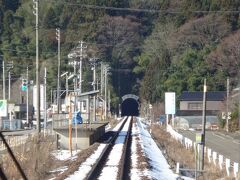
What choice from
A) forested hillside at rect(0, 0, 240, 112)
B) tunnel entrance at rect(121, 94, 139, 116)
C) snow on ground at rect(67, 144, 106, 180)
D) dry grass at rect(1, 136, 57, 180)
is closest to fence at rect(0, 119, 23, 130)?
forested hillside at rect(0, 0, 240, 112)

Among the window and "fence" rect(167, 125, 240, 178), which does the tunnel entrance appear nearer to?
the window

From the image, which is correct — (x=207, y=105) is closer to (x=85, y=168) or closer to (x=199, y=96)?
(x=199, y=96)

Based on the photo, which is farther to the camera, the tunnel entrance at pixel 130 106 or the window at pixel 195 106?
the tunnel entrance at pixel 130 106

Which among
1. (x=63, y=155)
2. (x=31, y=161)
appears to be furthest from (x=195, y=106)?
(x=31, y=161)

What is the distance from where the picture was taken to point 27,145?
17609 millimetres

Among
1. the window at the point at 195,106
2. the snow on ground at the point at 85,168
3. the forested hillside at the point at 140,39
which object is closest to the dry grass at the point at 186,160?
the snow on ground at the point at 85,168

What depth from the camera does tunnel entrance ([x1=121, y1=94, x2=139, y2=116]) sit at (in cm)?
9388

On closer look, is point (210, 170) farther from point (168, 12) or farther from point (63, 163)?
point (168, 12)

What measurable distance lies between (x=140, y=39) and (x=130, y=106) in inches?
543

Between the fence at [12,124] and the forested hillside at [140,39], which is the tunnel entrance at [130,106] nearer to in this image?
the forested hillside at [140,39]

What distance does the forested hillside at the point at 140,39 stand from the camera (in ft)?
239

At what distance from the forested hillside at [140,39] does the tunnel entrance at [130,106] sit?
1333 mm

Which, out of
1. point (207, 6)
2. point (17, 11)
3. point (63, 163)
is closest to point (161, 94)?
point (207, 6)

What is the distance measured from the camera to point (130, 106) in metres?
104
